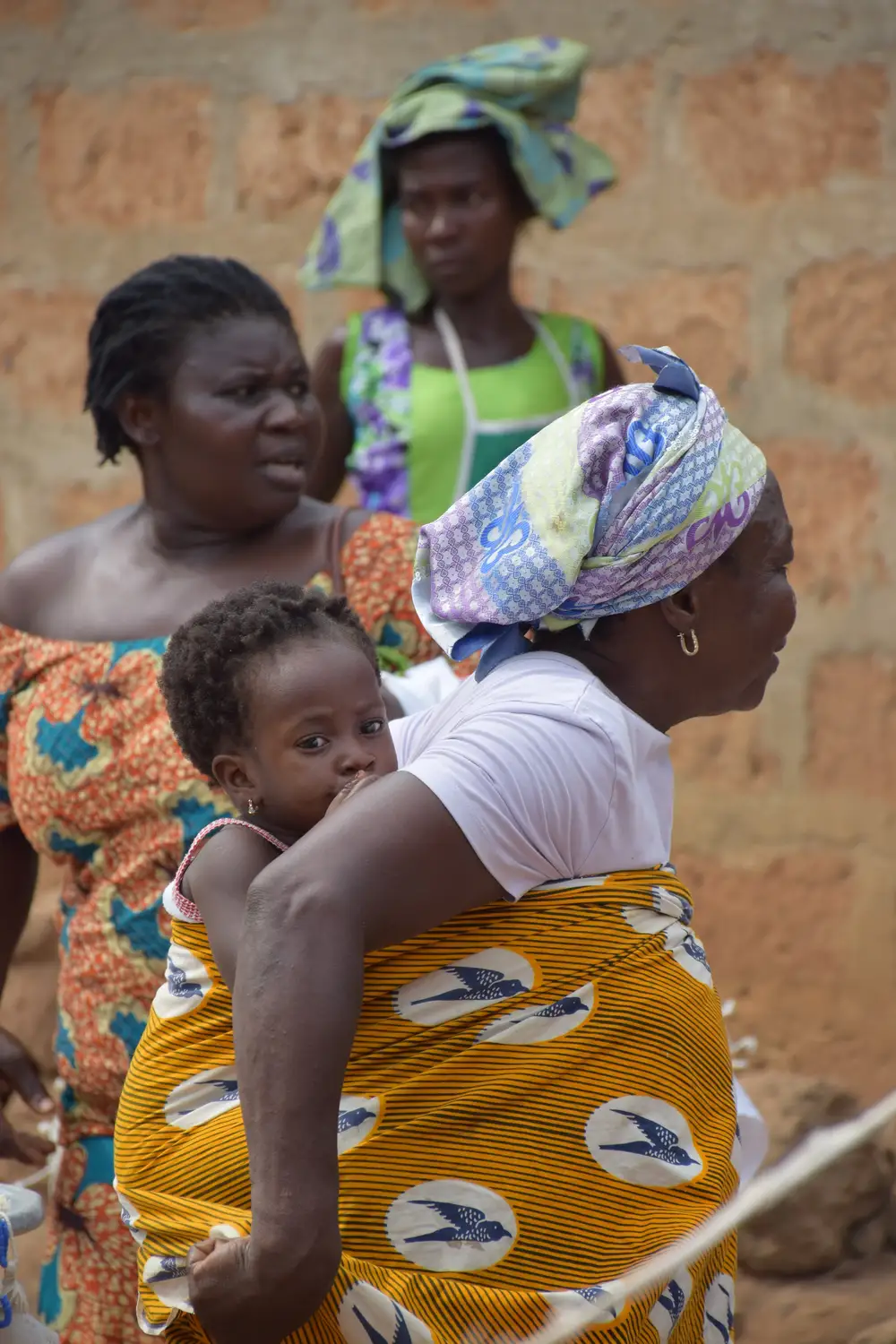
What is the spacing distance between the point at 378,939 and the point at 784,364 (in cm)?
271

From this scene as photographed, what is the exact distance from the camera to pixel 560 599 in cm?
195

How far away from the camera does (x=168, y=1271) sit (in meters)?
1.93

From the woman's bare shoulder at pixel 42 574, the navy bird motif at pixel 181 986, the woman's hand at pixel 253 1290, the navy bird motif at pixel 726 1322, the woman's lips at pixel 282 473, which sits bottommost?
the navy bird motif at pixel 726 1322

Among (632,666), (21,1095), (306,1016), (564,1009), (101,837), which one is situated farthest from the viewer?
(21,1095)

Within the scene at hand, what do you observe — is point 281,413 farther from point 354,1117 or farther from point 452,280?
point 452,280

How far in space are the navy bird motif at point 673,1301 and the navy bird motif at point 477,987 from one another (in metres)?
0.37

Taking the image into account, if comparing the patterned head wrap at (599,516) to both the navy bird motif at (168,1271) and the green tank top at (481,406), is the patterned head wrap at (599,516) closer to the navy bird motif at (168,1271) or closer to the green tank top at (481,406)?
the navy bird motif at (168,1271)

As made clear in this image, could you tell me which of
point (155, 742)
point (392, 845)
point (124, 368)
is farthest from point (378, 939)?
point (124, 368)

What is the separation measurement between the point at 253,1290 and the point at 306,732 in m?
0.60

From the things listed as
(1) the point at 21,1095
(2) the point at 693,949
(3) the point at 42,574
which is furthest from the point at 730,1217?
(3) the point at 42,574

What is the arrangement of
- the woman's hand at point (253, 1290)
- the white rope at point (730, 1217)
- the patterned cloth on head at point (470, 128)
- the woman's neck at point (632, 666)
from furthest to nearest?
the patterned cloth on head at point (470, 128) → the woman's neck at point (632, 666) → the woman's hand at point (253, 1290) → the white rope at point (730, 1217)

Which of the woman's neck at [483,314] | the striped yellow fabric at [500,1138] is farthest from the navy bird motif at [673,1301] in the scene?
the woman's neck at [483,314]

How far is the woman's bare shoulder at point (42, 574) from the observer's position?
285cm

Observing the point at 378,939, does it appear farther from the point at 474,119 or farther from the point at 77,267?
the point at 77,267
